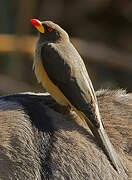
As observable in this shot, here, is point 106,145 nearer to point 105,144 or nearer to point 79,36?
point 105,144

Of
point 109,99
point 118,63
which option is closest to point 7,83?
point 118,63

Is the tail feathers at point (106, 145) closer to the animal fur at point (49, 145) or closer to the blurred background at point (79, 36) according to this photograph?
the animal fur at point (49, 145)

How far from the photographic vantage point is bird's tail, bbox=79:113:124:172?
4.52 meters

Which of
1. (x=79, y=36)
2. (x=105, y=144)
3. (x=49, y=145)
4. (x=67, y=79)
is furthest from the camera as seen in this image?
(x=79, y=36)

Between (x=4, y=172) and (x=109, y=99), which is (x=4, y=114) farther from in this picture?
(x=109, y=99)

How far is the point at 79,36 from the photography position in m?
16.0

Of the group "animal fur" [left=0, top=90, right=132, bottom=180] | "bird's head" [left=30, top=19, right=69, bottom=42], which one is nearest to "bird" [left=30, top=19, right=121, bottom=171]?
"bird's head" [left=30, top=19, right=69, bottom=42]

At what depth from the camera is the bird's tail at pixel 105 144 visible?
4.52 m

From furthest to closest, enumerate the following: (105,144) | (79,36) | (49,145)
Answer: (79,36) → (49,145) → (105,144)

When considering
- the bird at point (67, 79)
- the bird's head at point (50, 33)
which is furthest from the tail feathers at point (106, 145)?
the bird's head at point (50, 33)

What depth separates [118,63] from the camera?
1408 cm

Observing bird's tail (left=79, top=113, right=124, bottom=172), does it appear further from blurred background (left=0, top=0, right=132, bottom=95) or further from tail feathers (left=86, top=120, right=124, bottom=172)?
blurred background (left=0, top=0, right=132, bottom=95)

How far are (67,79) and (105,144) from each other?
64cm

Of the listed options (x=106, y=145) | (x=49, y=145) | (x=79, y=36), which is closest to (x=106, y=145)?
(x=106, y=145)
